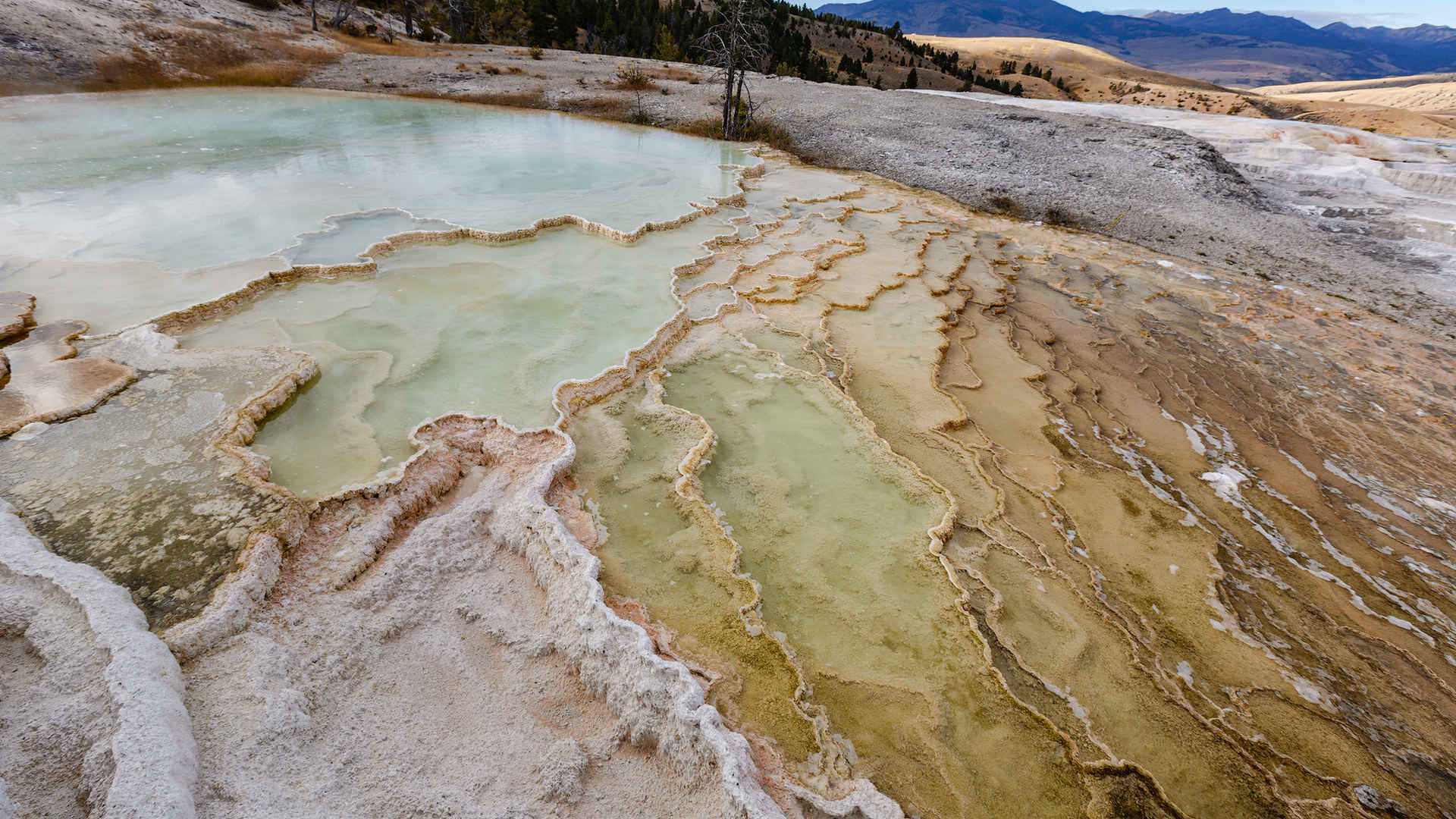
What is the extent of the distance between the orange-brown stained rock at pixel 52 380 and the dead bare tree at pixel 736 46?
40.8 ft

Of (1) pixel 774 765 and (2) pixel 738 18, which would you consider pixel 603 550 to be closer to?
(1) pixel 774 765

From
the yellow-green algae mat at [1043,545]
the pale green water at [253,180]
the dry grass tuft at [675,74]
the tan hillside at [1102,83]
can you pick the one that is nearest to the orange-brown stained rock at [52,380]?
the pale green water at [253,180]

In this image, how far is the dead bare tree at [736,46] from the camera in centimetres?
1369

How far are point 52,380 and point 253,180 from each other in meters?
6.21

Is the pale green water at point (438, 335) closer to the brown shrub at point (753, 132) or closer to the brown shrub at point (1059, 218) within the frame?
the brown shrub at point (1059, 218)

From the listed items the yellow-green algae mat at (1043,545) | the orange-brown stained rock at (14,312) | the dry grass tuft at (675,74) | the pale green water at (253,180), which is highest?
the dry grass tuft at (675,74)

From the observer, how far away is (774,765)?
2.82m

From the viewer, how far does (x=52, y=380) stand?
471cm

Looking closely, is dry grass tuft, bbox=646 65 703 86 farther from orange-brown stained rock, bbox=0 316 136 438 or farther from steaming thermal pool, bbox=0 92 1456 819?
orange-brown stained rock, bbox=0 316 136 438

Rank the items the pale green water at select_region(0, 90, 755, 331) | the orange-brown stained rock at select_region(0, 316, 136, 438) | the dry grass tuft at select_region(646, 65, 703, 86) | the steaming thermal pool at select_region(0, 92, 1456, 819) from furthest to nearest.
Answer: the dry grass tuft at select_region(646, 65, 703, 86) → the pale green water at select_region(0, 90, 755, 331) → the orange-brown stained rock at select_region(0, 316, 136, 438) → the steaming thermal pool at select_region(0, 92, 1456, 819)

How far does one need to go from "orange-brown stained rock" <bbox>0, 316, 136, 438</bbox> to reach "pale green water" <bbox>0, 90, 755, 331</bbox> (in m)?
0.43

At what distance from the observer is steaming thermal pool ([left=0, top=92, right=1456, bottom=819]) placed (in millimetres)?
3061

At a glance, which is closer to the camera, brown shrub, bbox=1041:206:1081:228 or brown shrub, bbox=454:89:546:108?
brown shrub, bbox=1041:206:1081:228

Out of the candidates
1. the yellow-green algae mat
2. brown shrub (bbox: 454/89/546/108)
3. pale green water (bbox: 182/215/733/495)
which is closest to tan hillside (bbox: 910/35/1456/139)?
brown shrub (bbox: 454/89/546/108)
